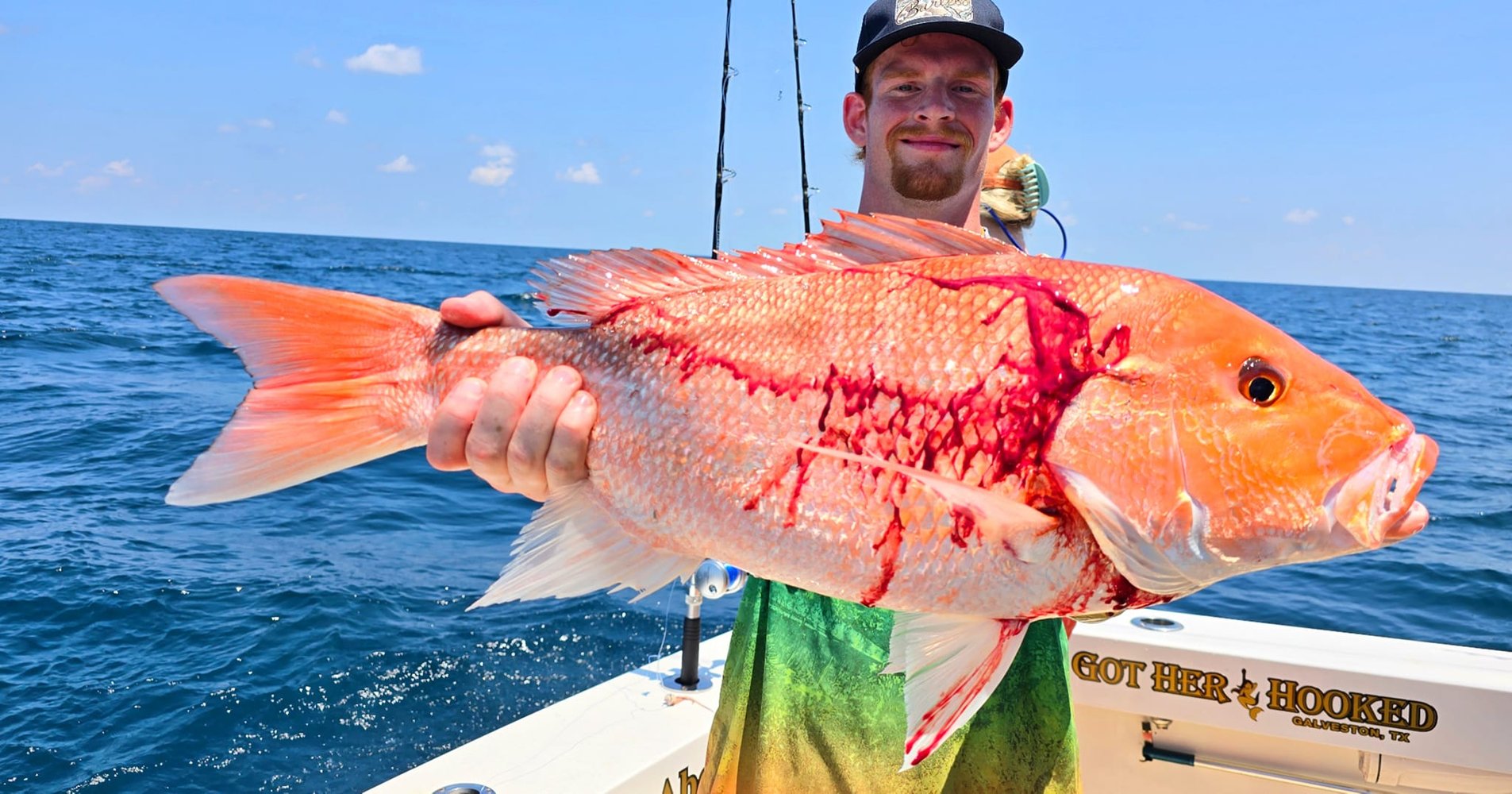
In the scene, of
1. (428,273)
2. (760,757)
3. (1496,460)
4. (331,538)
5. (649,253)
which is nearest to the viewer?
(649,253)

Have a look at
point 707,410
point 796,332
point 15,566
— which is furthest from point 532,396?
point 15,566

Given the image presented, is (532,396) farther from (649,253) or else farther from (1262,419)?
(1262,419)

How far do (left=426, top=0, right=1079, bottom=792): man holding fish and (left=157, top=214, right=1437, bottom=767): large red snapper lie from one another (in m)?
0.07

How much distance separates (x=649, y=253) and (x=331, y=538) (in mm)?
8082

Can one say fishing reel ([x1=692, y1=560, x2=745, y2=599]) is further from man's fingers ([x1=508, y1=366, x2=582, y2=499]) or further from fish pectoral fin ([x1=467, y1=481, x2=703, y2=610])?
man's fingers ([x1=508, y1=366, x2=582, y2=499])

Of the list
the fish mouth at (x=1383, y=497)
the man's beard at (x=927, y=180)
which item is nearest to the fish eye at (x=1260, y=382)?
the fish mouth at (x=1383, y=497)

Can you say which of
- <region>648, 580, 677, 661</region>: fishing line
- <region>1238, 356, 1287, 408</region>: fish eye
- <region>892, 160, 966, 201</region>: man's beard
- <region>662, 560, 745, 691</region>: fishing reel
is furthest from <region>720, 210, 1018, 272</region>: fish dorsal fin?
<region>648, 580, 677, 661</region>: fishing line

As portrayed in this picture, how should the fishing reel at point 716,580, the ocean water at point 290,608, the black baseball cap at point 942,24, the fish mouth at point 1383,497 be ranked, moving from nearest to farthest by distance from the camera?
the fish mouth at point 1383,497 → the black baseball cap at point 942,24 → the fishing reel at point 716,580 → the ocean water at point 290,608

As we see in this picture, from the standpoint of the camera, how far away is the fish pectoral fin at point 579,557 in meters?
1.76

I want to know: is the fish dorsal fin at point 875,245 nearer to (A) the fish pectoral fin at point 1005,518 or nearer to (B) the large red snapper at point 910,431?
(B) the large red snapper at point 910,431

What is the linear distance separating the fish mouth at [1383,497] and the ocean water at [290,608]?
529 cm

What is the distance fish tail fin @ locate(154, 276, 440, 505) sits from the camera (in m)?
1.72

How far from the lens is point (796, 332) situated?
166 cm

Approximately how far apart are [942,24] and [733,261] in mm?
877
